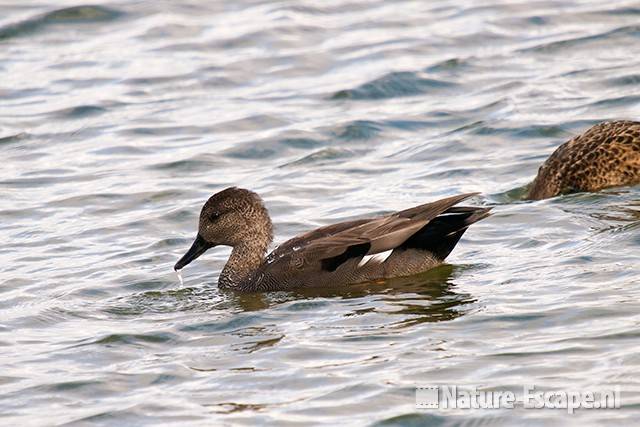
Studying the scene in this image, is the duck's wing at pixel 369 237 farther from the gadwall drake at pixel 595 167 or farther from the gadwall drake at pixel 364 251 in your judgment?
the gadwall drake at pixel 595 167

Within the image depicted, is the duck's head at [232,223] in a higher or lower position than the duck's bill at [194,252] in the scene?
higher

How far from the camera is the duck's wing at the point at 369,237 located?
384 inches

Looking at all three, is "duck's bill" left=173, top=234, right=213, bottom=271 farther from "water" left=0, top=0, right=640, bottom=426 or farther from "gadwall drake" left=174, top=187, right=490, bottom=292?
"water" left=0, top=0, right=640, bottom=426

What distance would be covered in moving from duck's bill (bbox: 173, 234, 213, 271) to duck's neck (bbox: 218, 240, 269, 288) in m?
0.23

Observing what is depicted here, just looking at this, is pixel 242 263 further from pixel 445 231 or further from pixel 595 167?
pixel 595 167

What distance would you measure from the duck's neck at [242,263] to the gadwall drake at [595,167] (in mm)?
2573

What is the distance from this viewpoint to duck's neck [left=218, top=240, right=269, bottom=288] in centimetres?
1027

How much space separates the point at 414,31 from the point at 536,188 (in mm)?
7091

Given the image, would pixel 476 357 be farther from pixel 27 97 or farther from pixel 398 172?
pixel 27 97

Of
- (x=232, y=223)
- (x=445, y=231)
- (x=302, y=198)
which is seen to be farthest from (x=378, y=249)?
(x=302, y=198)

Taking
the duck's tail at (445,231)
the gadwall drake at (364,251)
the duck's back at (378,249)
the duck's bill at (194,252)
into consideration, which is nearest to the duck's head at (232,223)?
the duck's bill at (194,252)

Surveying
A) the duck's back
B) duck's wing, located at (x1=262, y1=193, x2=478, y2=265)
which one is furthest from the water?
duck's wing, located at (x1=262, y1=193, x2=478, y2=265)

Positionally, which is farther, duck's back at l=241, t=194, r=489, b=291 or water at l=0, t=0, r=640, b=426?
duck's back at l=241, t=194, r=489, b=291

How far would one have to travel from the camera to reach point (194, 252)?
10531 mm
